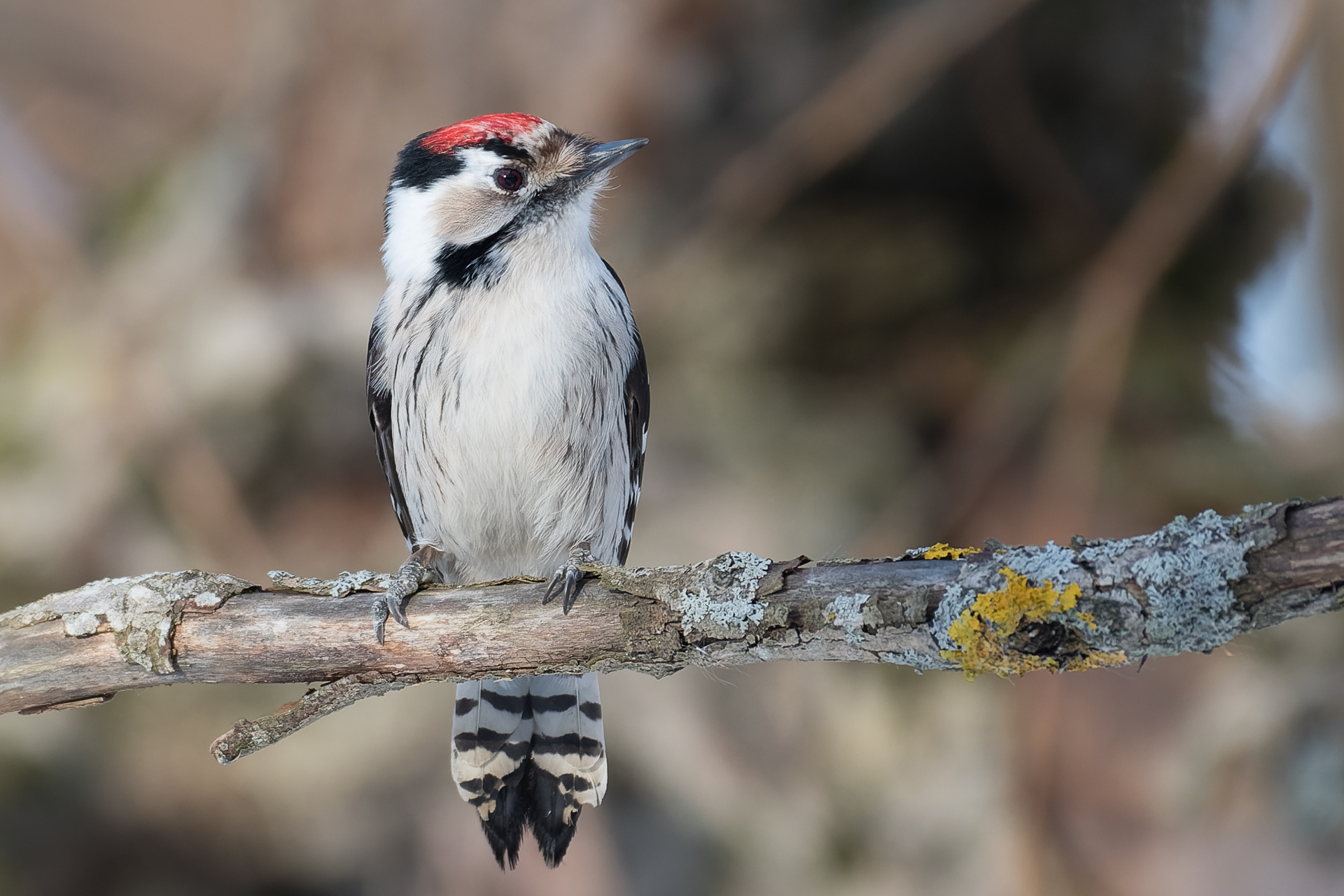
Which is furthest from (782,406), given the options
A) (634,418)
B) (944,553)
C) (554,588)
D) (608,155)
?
(944,553)

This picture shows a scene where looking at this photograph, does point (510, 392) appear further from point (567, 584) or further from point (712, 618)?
point (712, 618)

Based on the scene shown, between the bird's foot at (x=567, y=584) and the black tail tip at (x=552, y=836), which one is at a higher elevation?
the bird's foot at (x=567, y=584)

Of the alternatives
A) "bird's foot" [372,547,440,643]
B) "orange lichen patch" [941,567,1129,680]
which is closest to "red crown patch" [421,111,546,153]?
"bird's foot" [372,547,440,643]

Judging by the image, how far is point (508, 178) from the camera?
8.76 feet

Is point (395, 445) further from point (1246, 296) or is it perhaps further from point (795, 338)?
point (1246, 296)

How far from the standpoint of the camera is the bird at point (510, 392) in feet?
8.39

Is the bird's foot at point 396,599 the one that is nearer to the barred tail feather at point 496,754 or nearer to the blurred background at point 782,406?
the barred tail feather at point 496,754

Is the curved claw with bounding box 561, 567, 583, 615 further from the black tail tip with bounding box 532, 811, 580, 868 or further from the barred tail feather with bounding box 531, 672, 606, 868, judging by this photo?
the black tail tip with bounding box 532, 811, 580, 868

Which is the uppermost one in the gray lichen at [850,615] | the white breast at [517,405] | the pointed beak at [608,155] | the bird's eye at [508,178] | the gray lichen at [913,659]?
the pointed beak at [608,155]

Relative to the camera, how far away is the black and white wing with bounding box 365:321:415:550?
284 cm

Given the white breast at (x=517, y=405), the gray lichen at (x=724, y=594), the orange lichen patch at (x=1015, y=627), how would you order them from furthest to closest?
the white breast at (x=517, y=405) → the gray lichen at (x=724, y=594) → the orange lichen patch at (x=1015, y=627)

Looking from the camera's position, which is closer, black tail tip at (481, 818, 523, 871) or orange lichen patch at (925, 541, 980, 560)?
orange lichen patch at (925, 541, 980, 560)

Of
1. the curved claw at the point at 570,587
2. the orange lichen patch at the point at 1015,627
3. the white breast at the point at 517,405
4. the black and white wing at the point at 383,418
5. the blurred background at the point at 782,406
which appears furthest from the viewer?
the blurred background at the point at 782,406

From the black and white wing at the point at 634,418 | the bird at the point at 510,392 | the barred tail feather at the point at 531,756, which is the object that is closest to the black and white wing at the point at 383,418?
the bird at the point at 510,392
